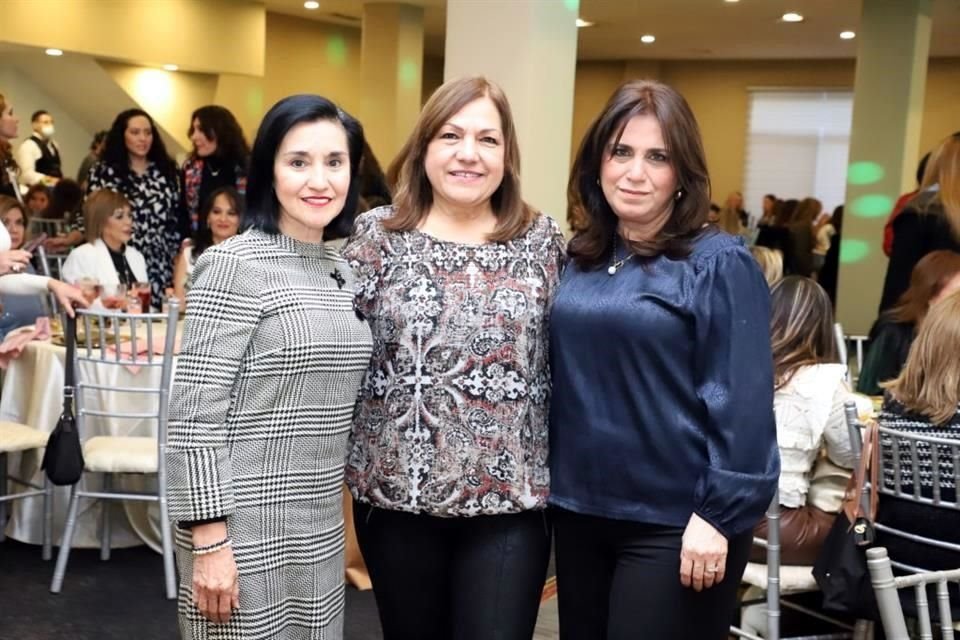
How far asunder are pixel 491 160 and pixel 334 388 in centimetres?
51

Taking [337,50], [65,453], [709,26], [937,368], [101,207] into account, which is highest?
[709,26]

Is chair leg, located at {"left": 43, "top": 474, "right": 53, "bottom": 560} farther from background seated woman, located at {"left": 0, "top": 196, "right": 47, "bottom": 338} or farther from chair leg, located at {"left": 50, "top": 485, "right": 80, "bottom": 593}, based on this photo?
background seated woman, located at {"left": 0, "top": 196, "right": 47, "bottom": 338}

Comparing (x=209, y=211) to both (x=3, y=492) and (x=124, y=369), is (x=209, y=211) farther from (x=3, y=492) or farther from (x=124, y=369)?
(x=3, y=492)

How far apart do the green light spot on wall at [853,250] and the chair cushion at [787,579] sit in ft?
21.1

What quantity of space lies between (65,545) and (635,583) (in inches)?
105

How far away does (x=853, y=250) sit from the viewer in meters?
9.03

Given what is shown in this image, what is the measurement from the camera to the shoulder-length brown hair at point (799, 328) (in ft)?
10.3

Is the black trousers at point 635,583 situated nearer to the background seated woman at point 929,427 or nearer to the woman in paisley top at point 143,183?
the background seated woman at point 929,427

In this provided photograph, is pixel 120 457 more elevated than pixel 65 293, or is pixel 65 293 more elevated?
pixel 65 293

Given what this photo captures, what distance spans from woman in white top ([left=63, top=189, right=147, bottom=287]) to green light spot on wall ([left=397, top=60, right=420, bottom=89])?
649 cm

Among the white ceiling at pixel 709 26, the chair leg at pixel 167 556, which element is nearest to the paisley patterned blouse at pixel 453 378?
the chair leg at pixel 167 556

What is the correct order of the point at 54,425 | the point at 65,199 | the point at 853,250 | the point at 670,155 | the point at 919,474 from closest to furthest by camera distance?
the point at 670,155
the point at 919,474
the point at 54,425
the point at 65,199
the point at 853,250

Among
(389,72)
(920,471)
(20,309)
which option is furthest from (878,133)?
(20,309)

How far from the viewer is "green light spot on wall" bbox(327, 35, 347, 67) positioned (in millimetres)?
14305
